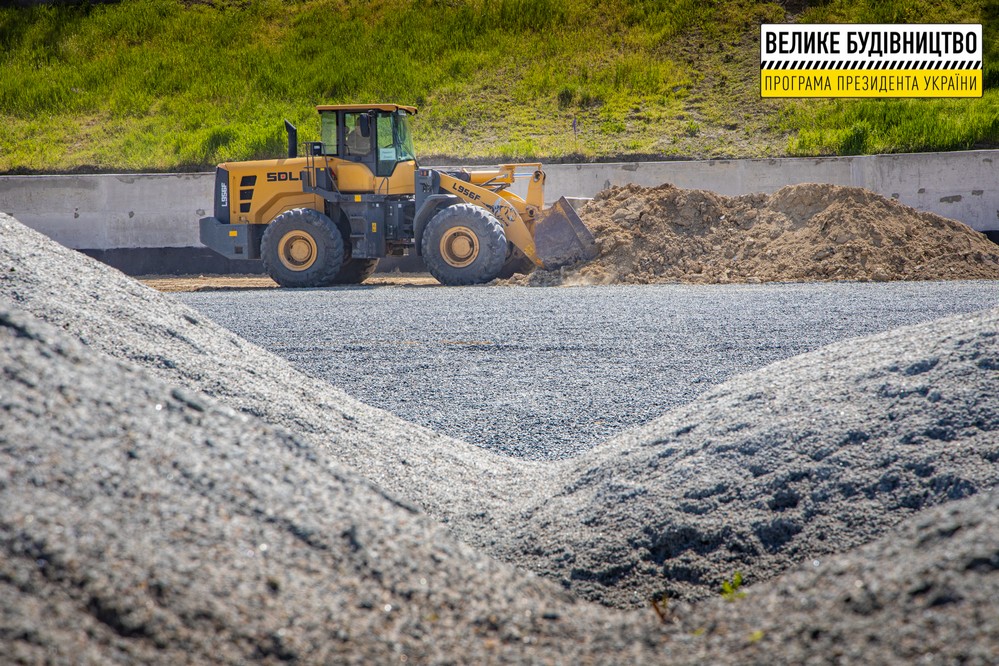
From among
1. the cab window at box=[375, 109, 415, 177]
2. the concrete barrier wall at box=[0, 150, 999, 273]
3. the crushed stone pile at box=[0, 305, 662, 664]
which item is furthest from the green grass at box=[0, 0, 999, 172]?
the crushed stone pile at box=[0, 305, 662, 664]

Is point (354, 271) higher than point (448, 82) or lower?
lower

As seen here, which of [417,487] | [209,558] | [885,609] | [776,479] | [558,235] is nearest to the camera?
[885,609]

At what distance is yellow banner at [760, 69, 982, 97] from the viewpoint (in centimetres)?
1833

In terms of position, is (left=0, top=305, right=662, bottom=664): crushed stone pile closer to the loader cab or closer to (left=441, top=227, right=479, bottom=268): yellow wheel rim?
(left=441, top=227, right=479, bottom=268): yellow wheel rim

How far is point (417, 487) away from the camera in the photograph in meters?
3.67

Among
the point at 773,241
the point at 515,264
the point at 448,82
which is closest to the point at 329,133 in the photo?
the point at 515,264

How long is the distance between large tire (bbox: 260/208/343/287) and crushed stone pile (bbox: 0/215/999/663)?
24.4ft

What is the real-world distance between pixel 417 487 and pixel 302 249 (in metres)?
9.19

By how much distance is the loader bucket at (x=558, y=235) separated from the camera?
39.7 feet

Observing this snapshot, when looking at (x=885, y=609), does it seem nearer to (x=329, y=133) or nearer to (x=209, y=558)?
(x=209, y=558)

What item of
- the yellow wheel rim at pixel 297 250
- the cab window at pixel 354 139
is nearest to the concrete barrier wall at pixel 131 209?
the yellow wheel rim at pixel 297 250

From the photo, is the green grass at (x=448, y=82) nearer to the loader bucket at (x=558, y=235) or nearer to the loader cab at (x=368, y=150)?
the loader cab at (x=368, y=150)

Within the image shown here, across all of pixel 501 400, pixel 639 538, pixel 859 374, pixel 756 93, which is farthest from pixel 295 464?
pixel 756 93

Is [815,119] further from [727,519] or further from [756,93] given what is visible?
[727,519]
